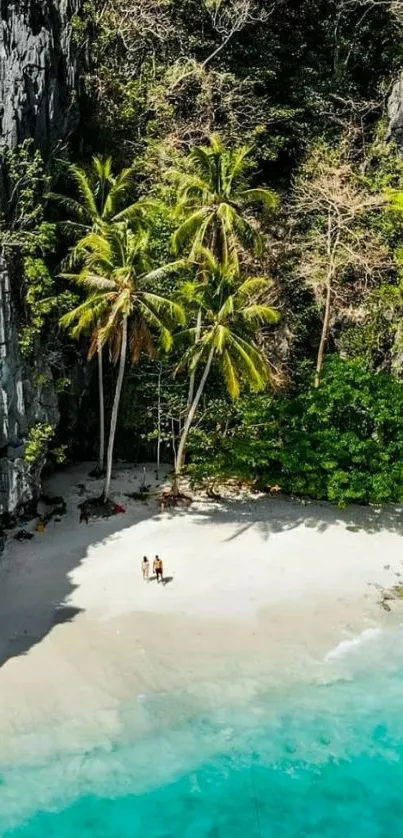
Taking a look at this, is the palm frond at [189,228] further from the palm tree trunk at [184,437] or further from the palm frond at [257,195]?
the palm tree trunk at [184,437]

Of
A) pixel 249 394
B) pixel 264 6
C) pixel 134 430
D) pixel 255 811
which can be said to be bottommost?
pixel 255 811

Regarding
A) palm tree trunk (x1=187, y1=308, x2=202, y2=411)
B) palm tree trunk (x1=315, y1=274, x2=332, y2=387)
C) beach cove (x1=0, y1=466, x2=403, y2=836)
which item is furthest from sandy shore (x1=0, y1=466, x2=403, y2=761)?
palm tree trunk (x1=315, y1=274, x2=332, y2=387)

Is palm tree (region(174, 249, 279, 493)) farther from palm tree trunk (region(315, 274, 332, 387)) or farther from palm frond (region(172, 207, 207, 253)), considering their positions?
palm tree trunk (region(315, 274, 332, 387))

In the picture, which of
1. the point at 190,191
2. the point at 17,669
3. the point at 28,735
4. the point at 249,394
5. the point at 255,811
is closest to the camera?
the point at 255,811

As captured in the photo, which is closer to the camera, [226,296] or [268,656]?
[268,656]

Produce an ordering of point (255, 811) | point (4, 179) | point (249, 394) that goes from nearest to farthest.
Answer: point (255, 811) → point (4, 179) → point (249, 394)

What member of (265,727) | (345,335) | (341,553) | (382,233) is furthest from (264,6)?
(265,727)

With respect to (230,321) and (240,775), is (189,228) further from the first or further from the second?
(240,775)

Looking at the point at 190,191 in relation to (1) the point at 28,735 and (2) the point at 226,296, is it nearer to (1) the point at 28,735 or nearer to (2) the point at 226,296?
(2) the point at 226,296
